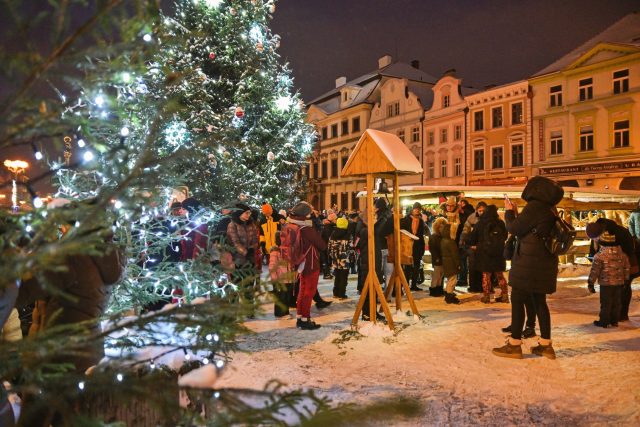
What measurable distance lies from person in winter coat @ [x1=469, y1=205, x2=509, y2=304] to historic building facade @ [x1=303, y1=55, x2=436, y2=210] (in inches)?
975

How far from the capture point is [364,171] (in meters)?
7.02

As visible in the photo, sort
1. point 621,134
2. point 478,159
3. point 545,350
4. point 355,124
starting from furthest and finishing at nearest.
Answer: point 355,124
point 478,159
point 621,134
point 545,350

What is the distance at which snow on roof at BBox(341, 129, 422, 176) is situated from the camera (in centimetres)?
677

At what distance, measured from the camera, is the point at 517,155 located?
101ft

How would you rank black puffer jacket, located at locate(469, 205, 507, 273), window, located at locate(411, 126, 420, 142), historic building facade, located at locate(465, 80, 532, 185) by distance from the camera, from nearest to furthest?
black puffer jacket, located at locate(469, 205, 507, 273) → historic building facade, located at locate(465, 80, 532, 185) → window, located at locate(411, 126, 420, 142)

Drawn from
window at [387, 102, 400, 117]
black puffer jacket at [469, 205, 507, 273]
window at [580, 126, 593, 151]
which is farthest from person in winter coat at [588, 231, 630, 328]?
window at [387, 102, 400, 117]

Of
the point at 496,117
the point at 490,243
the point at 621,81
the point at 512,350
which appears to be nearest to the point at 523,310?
the point at 512,350

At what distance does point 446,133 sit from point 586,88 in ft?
34.3

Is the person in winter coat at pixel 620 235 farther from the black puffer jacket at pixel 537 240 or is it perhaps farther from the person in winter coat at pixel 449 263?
the person in winter coat at pixel 449 263

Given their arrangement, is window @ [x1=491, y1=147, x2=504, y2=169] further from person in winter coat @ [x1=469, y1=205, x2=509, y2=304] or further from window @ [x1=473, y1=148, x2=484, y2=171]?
person in winter coat @ [x1=469, y1=205, x2=509, y2=304]

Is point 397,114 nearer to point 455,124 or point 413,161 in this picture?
point 455,124

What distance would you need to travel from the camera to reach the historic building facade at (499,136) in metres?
30.0

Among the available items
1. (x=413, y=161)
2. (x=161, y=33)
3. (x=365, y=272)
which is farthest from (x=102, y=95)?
(x=365, y=272)

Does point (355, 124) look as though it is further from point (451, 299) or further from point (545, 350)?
point (545, 350)
